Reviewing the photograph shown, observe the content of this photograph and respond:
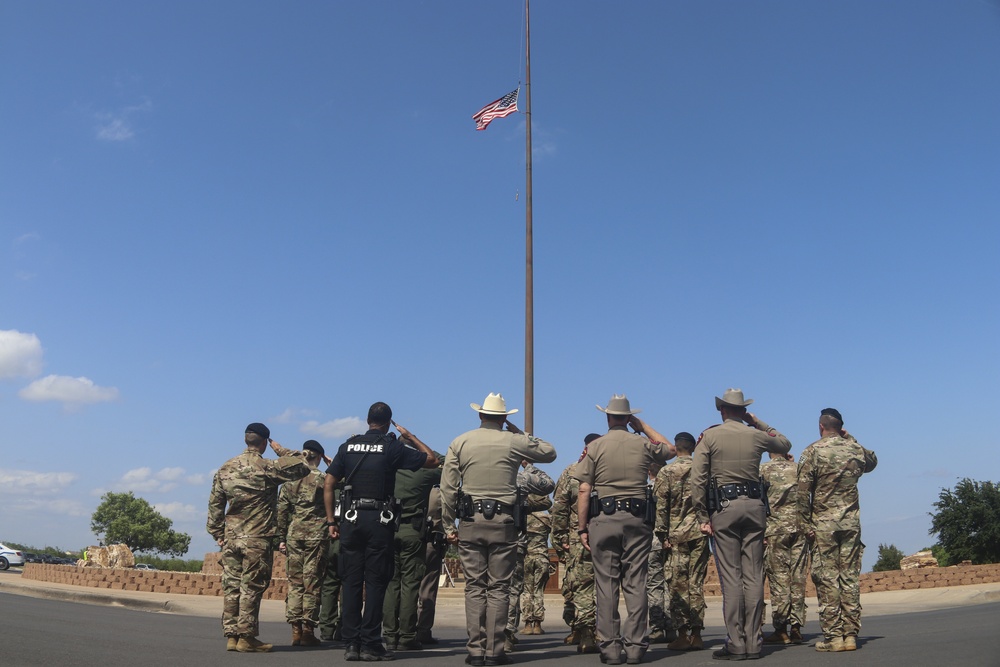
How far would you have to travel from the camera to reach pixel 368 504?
740cm

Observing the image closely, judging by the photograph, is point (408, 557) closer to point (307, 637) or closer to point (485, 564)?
point (485, 564)

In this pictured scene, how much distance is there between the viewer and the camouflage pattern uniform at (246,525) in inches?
315

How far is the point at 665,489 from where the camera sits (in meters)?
8.60

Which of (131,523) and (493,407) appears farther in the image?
(131,523)

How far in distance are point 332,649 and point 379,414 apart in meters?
2.45

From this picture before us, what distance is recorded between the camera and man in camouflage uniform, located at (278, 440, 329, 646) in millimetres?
8758

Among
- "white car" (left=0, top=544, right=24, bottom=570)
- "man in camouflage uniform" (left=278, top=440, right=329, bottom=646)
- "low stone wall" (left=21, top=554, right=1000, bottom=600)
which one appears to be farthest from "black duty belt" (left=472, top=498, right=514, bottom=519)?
"white car" (left=0, top=544, right=24, bottom=570)

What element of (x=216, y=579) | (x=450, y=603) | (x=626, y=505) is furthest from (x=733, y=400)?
(x=216, y=579)

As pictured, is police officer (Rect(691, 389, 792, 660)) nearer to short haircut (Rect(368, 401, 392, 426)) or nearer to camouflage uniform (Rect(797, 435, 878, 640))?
camouflage uniform (Rect(797, 435, 878, 640))

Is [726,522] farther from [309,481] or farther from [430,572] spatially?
[309,481]

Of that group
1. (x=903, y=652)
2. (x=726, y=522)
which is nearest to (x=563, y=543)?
(x=726, y=522)

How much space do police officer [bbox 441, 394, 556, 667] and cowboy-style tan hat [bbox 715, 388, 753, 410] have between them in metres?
1.54

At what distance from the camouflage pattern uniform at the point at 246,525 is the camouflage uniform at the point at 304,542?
1.77 ft

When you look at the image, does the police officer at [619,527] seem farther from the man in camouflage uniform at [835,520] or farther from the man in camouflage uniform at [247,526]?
the man in camouflage uniform at [247,526]
